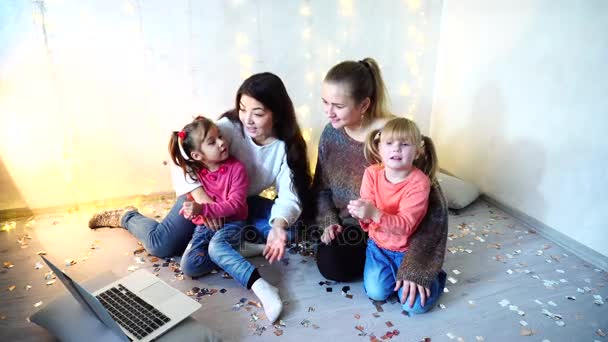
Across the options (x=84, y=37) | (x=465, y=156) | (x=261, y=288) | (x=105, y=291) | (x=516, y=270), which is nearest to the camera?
(x=105, y=291)

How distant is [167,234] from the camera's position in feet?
5.32

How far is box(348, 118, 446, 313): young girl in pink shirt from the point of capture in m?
1.28

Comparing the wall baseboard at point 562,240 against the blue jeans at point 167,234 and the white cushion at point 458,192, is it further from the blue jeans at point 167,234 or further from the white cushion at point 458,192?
the blue jeans at point 167,234

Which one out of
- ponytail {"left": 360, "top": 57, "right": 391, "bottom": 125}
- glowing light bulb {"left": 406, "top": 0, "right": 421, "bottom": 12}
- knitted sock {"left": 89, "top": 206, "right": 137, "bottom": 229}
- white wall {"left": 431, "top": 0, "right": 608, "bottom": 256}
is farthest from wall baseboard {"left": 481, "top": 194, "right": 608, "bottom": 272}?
knitted sock {"left": 89, "top": 206, "right": 137, "bottom": 229}

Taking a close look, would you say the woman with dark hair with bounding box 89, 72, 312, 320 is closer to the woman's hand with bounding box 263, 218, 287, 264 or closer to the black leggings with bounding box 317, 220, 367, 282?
the woman's hand with bounding box 263, 218, 287, 264

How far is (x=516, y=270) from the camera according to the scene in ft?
5.15

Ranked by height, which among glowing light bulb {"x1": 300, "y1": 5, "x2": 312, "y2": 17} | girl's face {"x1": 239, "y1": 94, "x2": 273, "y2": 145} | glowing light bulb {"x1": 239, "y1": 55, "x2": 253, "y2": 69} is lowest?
girl's face {"x1": 239, "y1": 94, "x2": 273, "y2": 145}

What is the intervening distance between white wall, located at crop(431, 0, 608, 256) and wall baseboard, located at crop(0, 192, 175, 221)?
1679 mm

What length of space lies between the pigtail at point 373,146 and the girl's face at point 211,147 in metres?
0.53

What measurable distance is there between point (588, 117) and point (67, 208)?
2.35 metres

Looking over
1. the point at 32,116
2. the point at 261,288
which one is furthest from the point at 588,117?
the point at 32,116

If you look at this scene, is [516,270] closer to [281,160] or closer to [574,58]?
[574,58]

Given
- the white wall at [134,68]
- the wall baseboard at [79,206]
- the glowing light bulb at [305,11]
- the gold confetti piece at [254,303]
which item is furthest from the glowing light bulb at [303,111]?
the gold confetti piece at [254,303]

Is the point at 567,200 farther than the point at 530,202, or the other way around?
the point at 530,202
